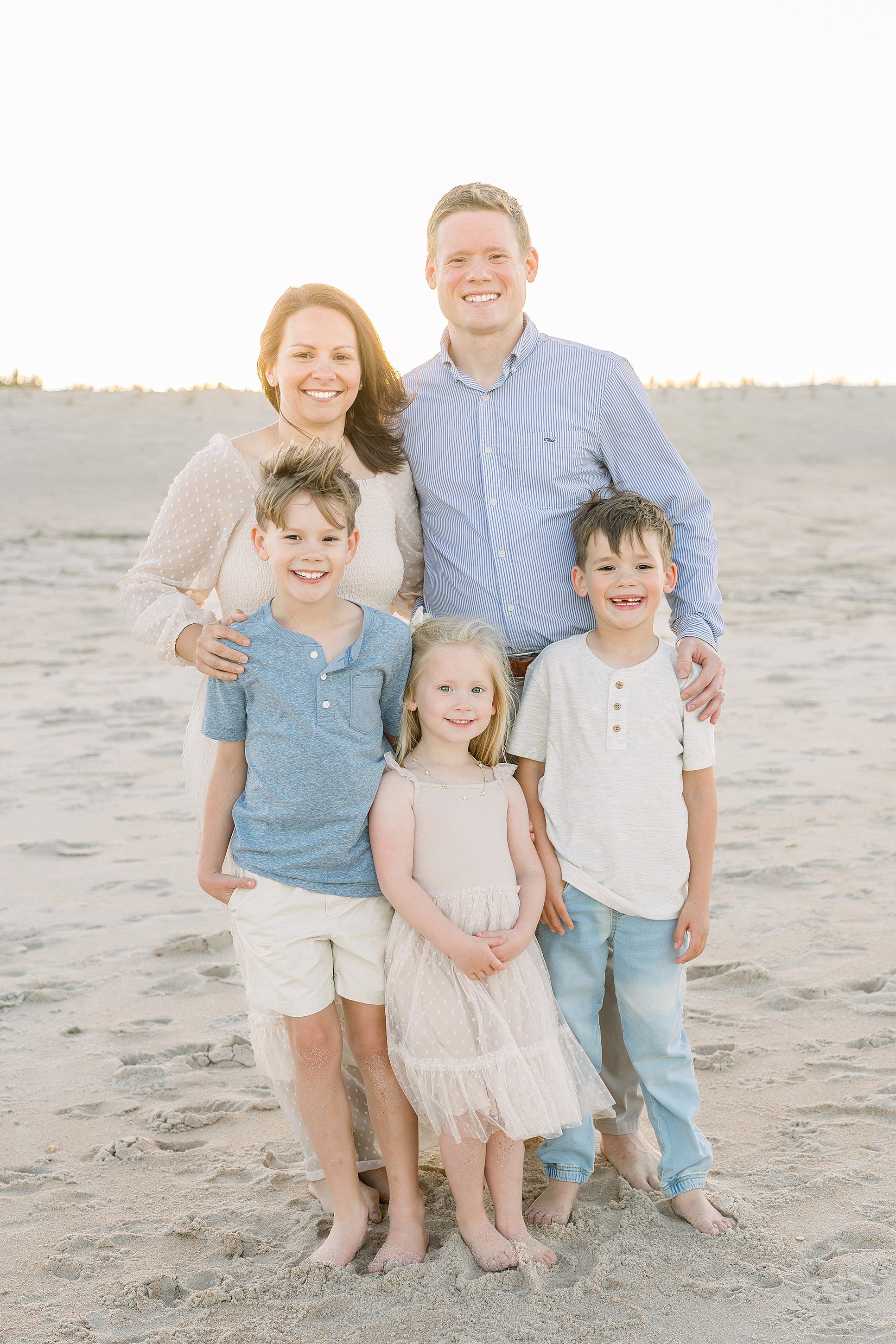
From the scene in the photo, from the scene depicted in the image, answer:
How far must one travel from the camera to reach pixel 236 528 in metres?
2.95

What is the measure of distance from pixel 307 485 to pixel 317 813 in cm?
75

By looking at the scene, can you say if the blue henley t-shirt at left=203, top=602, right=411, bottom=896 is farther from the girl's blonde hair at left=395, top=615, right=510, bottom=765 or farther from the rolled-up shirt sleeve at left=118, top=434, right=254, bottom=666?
the rolled-up shirt sleeve at left=118, top=434, right=254, bottom=666

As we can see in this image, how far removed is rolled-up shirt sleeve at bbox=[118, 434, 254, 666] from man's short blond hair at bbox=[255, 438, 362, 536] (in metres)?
0.19

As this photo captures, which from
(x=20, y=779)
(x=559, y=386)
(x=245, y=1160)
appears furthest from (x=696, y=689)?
(x=20, y=779)

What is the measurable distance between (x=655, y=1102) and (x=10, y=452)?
17601 millimetres

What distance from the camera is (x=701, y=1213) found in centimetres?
279

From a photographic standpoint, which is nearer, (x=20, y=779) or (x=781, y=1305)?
(x=781, y=1305)

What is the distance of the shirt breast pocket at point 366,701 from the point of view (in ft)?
8.82

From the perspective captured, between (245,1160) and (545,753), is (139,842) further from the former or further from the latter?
(545,753)

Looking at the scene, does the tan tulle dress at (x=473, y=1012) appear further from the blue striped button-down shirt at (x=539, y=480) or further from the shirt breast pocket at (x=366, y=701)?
the blue striped button-down shirt at (x=539, y=480)

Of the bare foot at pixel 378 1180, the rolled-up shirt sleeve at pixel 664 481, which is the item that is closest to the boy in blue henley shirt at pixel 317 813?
the bare foot at pixel 378 1180

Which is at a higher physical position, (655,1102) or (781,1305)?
(655,1102)

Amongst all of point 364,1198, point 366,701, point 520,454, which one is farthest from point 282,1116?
point 520,454

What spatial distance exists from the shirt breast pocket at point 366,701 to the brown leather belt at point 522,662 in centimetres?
48
